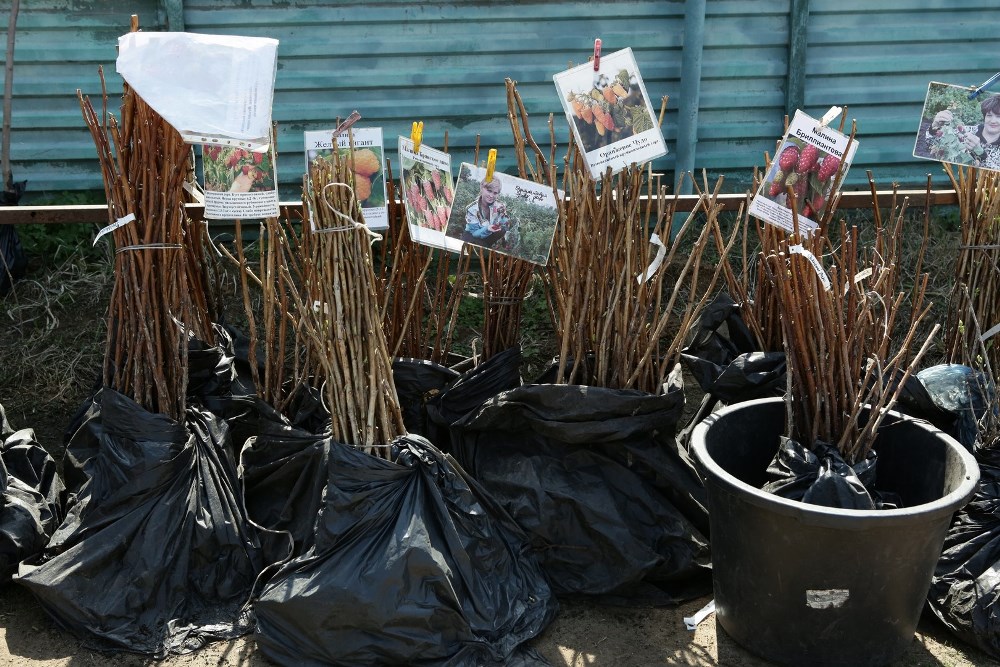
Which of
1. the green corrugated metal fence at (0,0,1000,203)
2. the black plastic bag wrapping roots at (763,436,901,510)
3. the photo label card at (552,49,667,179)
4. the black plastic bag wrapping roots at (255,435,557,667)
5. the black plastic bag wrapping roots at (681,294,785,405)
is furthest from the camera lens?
the green corrugated metal fence at (0,0,1000,203)

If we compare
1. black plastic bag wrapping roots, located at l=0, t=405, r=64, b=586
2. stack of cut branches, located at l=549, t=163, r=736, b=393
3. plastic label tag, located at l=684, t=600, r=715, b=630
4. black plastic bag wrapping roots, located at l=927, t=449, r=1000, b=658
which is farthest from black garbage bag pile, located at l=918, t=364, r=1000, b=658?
black plastic bag wrapping roots, located at l=0, t=405, r=64, b=586

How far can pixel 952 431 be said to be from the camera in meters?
2.77

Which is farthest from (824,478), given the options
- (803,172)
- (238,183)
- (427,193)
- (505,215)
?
(238,183)

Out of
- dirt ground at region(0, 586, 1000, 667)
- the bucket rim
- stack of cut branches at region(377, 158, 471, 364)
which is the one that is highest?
stack of cut branches at region(377, 158, 471, 364)

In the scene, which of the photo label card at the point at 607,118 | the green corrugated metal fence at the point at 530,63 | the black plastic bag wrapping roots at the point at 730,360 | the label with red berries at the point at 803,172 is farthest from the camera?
the green corrugated metal fence at the point at 530,63

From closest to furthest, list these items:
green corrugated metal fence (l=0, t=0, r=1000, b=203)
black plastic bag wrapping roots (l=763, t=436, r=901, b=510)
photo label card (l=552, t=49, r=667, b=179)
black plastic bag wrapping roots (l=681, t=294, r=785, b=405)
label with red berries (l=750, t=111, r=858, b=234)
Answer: black plastic bag wrapping roots (l=763, t=436, r=901, b=510) → photo label card (l=552, t=49, r=667, b=179) → label with red berries (l=750, t=111, r=858, b=234) → black plastic bag wrapping roots (l=681, t=294, r=785, b=405) → green corrugated metal fence (l=0, t=0, r=1000, b=203)

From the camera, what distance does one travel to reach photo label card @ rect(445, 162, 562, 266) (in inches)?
104

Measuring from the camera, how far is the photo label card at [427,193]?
2.62 m

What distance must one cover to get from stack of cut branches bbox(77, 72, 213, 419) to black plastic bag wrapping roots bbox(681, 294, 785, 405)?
5.03ft

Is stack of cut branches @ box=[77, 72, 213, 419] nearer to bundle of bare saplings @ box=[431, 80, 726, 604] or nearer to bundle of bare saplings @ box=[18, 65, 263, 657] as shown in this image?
bundle of bare saplings @ box=[18, 65, 263, 657]

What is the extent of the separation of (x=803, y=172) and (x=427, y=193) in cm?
110

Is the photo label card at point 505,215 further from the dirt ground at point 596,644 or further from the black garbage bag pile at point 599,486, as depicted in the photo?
the dirt ground at point 596,644

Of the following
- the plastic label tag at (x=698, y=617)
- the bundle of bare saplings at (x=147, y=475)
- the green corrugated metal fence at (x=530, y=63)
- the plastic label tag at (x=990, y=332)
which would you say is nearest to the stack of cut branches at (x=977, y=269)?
the plastic label tag at (x=990, y=332)

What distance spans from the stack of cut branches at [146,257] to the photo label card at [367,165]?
1.19ft
